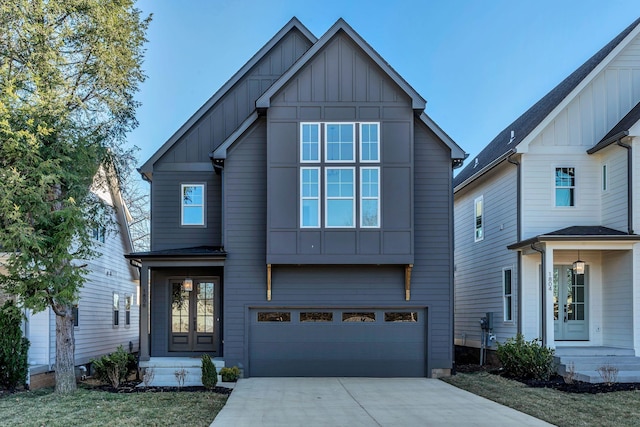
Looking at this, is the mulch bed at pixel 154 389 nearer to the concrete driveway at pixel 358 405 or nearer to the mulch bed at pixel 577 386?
the concrete driveway at pixel 358 405

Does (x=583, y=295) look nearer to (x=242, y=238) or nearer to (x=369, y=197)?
(x=369, y=197)

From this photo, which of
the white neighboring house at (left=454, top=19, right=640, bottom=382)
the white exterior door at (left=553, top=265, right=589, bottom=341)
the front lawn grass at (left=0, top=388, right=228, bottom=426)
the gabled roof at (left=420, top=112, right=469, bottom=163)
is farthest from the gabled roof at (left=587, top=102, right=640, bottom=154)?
the front lawn grass at (left=0, top=388, right=228, bottom=426)

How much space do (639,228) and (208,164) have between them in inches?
438

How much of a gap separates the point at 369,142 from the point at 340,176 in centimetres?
113

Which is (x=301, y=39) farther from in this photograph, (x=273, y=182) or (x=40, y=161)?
(x=40, y=161)

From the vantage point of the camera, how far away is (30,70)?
12258 millimetres

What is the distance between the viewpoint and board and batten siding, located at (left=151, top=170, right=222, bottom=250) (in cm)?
1606

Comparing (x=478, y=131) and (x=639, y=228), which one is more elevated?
(x=478, y=131)

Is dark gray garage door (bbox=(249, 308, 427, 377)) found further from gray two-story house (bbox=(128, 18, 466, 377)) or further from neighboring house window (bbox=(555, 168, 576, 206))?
neighboring house window (bbox=(555, 168, 576, 206))

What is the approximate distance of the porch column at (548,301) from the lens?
14.0 meters

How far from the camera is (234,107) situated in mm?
16953

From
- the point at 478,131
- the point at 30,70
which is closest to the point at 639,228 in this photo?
the point at 30,70

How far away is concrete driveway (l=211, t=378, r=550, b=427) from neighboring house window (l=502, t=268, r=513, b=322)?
11.5 ft

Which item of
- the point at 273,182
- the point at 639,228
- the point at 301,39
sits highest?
the point at 301,39
